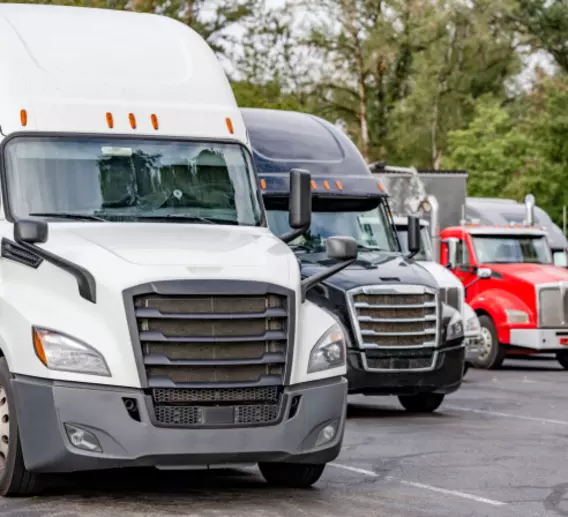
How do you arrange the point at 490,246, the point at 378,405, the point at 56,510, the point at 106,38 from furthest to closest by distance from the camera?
the point at 490,246 → the point at 378,405 → the point at 106,38 → the point at 56,510

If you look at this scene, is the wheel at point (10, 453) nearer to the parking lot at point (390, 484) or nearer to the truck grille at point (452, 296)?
the parking lot at point (390, 484)

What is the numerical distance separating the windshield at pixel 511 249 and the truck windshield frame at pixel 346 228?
333 inches

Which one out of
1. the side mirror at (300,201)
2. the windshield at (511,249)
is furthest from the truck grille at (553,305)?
the side mirror at (300,201)

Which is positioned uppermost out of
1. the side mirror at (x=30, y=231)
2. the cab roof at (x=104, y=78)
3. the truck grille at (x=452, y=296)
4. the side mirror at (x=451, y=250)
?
the cab roof at (x=104, y=78)

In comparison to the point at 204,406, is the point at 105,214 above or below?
above

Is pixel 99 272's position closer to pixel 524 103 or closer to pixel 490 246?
pixel 490 246

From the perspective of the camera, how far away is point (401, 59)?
229 ft

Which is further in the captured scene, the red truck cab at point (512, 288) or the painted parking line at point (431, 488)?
the red truck cab at point (512, 288)

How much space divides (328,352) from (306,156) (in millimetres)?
7399

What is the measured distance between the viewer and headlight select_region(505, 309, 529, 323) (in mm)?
25688

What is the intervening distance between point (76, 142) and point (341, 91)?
58.6 meters

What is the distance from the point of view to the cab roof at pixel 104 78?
37.5ft

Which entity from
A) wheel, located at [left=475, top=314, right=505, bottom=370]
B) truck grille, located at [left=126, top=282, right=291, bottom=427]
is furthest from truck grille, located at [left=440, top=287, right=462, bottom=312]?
truck grille, located at [left=126, top=282, right=291, bottom=427]

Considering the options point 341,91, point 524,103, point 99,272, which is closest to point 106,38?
point 99,272
